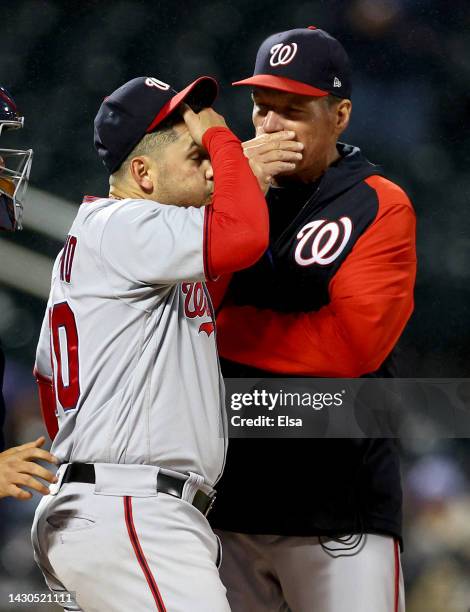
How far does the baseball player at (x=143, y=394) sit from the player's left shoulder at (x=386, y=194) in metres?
0.44

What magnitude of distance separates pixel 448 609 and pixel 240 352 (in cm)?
130

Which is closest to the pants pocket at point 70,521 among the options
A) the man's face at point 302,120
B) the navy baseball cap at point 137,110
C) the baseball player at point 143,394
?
Result: the baseball player at point 143,394

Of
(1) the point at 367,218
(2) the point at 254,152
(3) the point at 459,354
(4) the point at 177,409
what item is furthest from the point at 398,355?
(4) the point at 177,409

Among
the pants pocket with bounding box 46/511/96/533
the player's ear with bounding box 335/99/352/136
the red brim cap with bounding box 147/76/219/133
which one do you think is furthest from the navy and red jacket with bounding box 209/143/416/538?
the pants pocket with bounding box 46/511/96/533

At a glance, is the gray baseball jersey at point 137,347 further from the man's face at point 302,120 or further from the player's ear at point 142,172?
the man's face at point 302,120

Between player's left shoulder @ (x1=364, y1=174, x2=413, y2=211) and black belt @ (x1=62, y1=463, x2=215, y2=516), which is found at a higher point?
player's left shoulder @ (x1=364, y1=174, x2=413, y2=211)

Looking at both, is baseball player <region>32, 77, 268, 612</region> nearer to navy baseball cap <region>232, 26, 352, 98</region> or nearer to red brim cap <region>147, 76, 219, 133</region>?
red brim cap <region>147, 76, 219, 133</region>

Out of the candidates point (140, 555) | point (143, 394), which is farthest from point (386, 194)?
point (140, 555)

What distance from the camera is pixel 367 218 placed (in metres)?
1.74

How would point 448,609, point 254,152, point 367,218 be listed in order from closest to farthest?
point 254,152 < point 367,218 < point 448,609

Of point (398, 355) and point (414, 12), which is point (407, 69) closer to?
point (414, 12)

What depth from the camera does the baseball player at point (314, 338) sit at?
1.65 m

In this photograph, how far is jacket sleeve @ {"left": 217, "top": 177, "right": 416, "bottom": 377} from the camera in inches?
65.0

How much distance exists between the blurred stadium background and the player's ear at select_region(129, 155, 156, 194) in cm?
121
